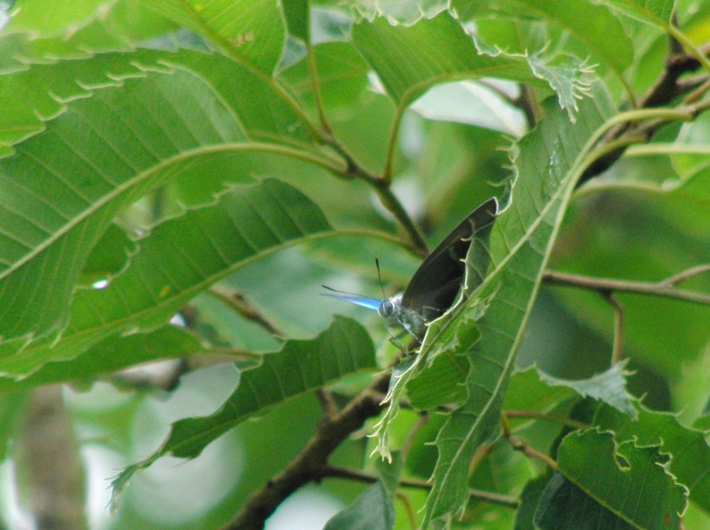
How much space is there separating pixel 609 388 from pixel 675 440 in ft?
0.55

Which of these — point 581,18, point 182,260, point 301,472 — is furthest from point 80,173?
point 581,18

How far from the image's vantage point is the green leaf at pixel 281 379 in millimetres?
1273

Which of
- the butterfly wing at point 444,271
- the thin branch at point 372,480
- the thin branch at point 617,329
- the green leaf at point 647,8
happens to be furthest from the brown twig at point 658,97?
the thin branch at point 372,480

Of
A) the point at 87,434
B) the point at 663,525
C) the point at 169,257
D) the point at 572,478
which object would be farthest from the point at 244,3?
the point at 87,434

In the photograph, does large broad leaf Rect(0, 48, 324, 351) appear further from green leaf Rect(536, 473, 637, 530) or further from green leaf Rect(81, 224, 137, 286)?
green leaf Rect(536, 473, 637, 530)

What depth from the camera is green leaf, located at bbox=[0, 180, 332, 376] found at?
1358 millimetres

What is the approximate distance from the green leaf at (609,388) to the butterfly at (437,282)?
0.82 ft

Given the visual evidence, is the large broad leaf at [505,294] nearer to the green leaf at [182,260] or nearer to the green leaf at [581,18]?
the green leaf at [581,18]

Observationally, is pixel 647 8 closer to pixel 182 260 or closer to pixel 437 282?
pixel 437 282

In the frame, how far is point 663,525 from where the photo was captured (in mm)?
1156

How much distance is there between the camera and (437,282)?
3.79ft

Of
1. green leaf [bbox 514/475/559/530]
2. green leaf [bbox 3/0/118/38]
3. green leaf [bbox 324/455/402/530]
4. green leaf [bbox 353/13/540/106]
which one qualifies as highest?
green leaf [bbox 3/0/118/38]

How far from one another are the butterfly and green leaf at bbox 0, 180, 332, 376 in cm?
26

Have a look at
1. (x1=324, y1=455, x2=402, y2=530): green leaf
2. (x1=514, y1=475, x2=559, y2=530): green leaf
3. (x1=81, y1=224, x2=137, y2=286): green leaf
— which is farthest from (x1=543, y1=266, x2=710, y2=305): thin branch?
Answer: (x1=81, y1=224, x2=137, y2=286): green leaf
